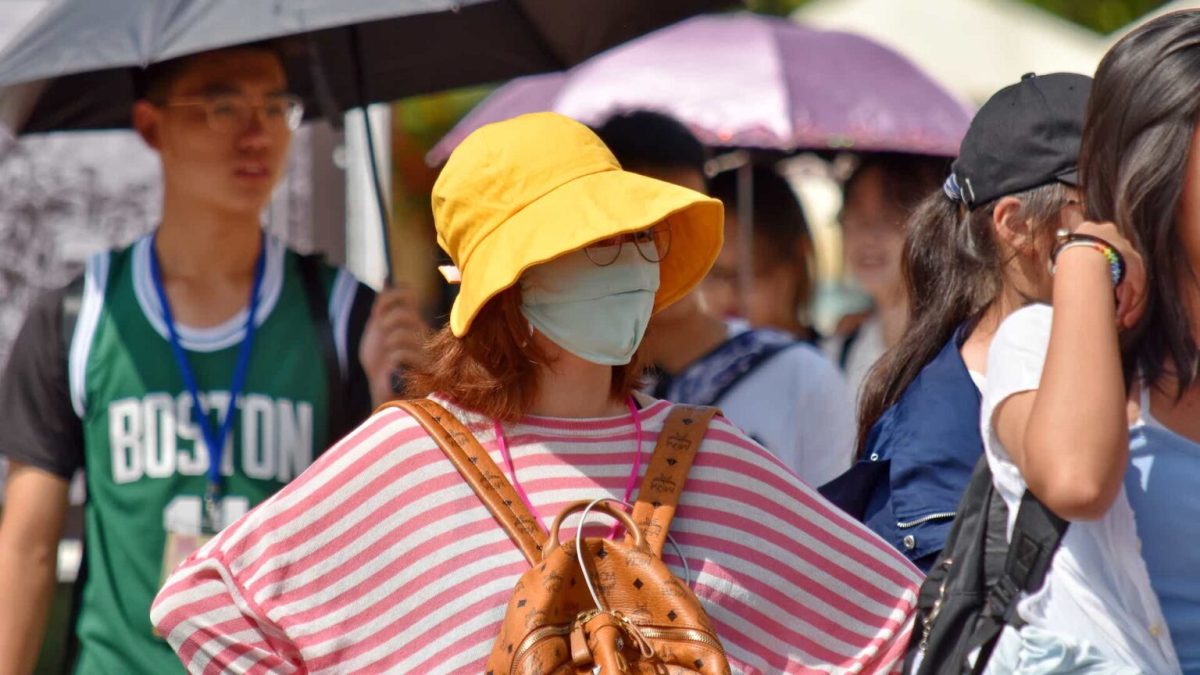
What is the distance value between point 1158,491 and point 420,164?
1118cm

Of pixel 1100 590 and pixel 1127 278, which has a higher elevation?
pixel 1127 278

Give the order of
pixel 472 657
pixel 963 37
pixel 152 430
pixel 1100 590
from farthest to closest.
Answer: pixel 963 37
pixel 152 430
pixel 472 657
pixel 1100 590

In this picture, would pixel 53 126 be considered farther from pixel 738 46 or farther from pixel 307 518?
pixel 738 46

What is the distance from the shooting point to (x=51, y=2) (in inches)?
139

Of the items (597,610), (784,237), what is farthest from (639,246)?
(784,237)

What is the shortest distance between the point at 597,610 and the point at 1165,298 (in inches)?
33.6

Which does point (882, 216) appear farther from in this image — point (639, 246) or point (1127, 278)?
point (1127, 278)

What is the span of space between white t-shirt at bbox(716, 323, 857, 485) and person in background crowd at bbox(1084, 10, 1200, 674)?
203cm

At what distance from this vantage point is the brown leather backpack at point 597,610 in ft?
7.44

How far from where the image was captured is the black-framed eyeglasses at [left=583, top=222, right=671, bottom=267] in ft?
8.52

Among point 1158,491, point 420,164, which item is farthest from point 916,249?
point 420,164

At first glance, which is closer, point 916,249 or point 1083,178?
point 1083,178

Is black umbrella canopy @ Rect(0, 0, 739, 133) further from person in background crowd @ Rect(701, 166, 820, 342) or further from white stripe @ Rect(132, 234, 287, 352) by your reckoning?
person in background crowd @ Rect(701, 166, 820, 342)

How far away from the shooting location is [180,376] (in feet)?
11.9
